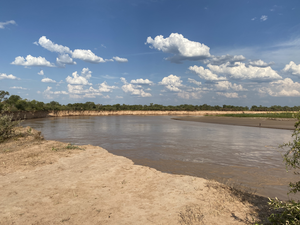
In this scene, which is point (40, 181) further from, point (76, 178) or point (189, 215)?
point (189, 215)

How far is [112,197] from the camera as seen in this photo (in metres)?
Result: 6.05

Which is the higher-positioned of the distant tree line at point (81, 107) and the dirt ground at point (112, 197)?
the distant tree line at point (81, 107)

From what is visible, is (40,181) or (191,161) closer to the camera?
(40,181)

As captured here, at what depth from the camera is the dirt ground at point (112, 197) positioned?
15.8 ft

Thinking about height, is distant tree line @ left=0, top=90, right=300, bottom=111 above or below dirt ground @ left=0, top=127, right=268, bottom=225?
above

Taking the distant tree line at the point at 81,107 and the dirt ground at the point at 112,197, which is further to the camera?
the distant tree line at the point at 81,107

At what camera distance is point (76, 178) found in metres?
7.64

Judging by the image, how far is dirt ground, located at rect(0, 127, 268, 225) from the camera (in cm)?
482

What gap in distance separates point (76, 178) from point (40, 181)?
4.22 ft

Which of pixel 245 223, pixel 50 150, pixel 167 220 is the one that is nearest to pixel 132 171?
pixel 167 220

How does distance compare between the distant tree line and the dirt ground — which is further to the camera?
the distant tree line

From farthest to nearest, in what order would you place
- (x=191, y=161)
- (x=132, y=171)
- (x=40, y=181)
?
(x=191, y=161)
(x=132, y=171)
(x=40, y=181)

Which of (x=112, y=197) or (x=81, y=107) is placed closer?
(x=112, y=197)

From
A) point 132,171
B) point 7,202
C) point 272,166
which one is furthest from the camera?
point 272,166
